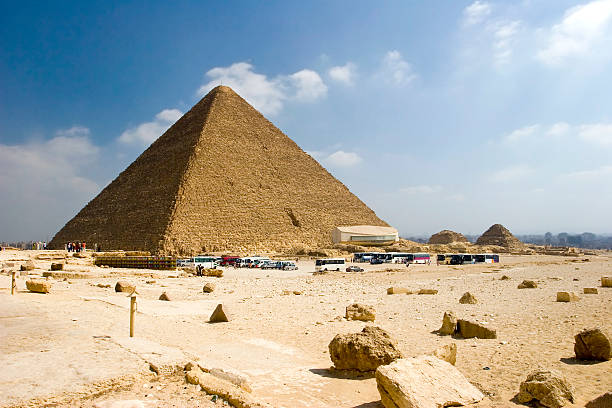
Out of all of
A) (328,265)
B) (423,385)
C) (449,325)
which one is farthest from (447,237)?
(423,385)

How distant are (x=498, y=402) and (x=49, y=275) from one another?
1723 centimetres

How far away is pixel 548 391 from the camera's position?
4352 millimetres

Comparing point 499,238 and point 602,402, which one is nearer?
point 602,402

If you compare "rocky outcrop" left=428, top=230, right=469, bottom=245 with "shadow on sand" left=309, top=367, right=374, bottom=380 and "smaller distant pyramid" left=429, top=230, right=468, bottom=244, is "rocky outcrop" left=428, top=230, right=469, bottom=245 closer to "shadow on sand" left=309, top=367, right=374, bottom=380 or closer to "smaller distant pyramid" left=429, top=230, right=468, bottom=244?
"smaller distant pyramid" left=429, top=230, right=468, bottom=244

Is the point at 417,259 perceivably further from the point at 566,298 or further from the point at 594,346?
the point at 594,346

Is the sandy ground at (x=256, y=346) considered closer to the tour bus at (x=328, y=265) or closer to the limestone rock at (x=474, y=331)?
the limestone rock at (x=474, y=331)

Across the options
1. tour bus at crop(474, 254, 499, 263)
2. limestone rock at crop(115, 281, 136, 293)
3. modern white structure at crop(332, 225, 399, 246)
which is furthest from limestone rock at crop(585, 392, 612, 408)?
modern white structure at crop(332, 225, 399, 246)

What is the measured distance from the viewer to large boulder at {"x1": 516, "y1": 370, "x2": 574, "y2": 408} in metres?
4.31

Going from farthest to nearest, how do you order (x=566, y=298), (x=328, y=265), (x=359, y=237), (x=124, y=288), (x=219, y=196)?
(x=359, y=237) < (x=219, y=196) < (x=328, y=265) < (x=124, y=288) < (x=566, y=298)

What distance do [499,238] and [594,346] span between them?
68.2 meters

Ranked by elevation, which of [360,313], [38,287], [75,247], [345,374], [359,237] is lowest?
[345,374]

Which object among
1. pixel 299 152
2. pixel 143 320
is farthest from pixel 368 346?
pixel 299 152

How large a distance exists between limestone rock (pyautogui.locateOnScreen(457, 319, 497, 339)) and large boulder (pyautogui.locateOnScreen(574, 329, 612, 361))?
1.46 m

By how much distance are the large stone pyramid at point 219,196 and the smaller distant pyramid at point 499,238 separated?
17737 mm
